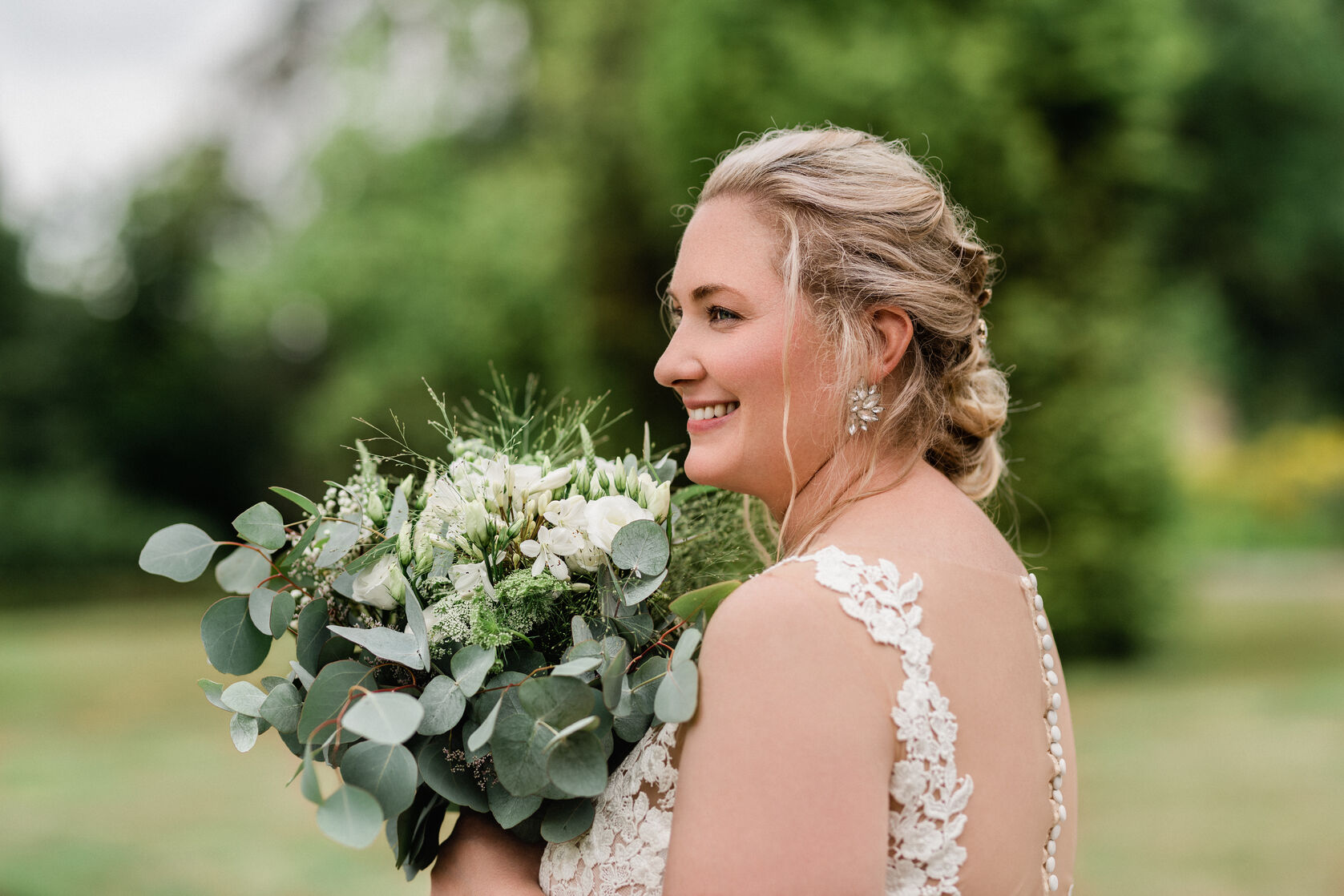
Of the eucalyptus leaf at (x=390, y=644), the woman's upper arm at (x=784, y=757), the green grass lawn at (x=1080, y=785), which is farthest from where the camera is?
the green grass lawn at (x=1080, y=785)

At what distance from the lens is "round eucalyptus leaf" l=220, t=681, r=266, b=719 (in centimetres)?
188

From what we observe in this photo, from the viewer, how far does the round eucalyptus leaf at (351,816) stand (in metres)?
1.48

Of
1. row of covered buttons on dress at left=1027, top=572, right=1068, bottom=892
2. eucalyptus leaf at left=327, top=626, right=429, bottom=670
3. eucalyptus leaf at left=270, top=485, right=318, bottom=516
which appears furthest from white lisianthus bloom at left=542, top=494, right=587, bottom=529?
row of covered buttons on dress at left=1027, top=572, right=1068, bottom=892

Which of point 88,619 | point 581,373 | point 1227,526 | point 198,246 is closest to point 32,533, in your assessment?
point 88,619

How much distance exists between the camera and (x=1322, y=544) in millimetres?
25891

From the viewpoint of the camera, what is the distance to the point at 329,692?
1782 millimetres

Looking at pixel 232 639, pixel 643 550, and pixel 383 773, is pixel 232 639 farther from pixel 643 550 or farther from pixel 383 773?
pixel 643 550

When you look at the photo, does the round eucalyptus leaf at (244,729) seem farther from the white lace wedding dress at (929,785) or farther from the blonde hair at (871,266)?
the blonde hair at (871,266)

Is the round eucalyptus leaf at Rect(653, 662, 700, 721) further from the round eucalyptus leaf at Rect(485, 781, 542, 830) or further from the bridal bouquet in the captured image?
the round eucalyptus leaf at Rect(485, 781, 542, 830)

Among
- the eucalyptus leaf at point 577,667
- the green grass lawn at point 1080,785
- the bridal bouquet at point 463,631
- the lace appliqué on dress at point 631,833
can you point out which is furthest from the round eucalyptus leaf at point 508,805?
the green grass lawn at point 1080,785

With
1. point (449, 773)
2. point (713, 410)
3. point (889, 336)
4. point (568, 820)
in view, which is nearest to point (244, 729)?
point (449, 773)

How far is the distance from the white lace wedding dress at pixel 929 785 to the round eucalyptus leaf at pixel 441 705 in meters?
0.29

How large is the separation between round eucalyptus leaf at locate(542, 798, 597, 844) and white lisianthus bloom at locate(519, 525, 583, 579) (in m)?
0.38

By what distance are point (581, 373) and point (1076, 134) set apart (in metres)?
5.56
